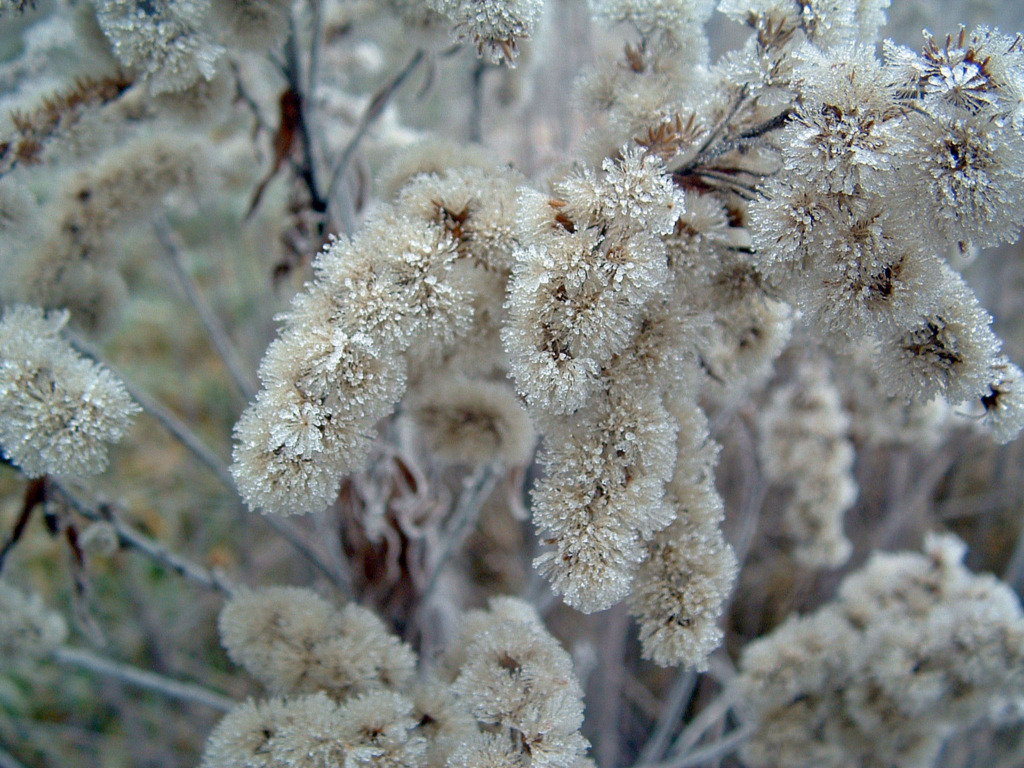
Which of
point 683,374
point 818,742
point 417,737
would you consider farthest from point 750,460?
point 417,737

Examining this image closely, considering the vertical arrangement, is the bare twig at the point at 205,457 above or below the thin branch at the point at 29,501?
above

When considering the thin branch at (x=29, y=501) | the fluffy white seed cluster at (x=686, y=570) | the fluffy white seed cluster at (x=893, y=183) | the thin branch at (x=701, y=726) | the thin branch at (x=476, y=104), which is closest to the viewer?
the fluffy white seed cluster at (x=893, y=183)

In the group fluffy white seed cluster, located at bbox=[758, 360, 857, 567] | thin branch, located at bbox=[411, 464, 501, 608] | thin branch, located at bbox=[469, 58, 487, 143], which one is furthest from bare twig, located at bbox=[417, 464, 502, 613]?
fluffy white seed cluster, located at bbox=[758, 360, 857, 567]

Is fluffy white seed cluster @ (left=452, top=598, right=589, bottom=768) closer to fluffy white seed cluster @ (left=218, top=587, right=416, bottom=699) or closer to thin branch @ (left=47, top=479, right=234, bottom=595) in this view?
fluffy white seed cluster @ (left=218, top=587, right=416, bottom=699)

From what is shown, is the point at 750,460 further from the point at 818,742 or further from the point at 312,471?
the point at 312,471

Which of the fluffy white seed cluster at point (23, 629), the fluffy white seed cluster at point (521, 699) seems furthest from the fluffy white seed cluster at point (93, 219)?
the fluffy white seed cluster at point (521, 699)

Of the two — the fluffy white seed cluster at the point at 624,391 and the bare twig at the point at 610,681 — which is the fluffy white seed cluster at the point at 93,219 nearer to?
the fluffy white seed cluster at the point at 624,391
